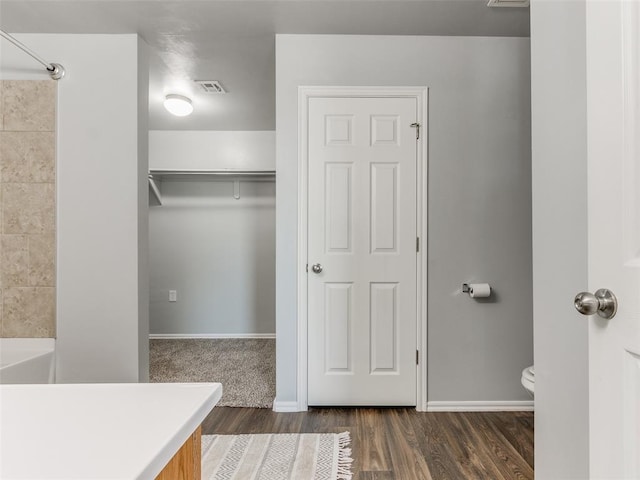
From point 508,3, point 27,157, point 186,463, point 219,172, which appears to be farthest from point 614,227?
point 219,172

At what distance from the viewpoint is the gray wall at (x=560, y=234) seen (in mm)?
1155

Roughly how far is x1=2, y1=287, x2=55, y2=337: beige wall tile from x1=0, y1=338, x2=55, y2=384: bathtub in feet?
0.16

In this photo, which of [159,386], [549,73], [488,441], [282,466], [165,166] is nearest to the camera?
[159,386]

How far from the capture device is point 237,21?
7.73 ft

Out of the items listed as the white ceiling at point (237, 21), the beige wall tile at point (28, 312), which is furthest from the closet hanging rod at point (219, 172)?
the beige wall tile at point (28, 312)

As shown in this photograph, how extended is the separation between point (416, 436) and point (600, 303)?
1680mm

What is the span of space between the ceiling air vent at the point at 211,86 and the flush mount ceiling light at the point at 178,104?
195 millimetres

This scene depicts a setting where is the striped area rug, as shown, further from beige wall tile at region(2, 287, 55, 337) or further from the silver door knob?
the silver door knob

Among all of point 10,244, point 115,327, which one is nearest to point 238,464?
point 115,327

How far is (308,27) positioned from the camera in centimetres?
243

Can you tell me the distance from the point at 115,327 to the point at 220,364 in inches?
50.5

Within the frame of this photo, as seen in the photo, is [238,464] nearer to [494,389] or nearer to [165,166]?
[494,389]

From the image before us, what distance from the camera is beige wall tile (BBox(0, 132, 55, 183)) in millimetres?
2436

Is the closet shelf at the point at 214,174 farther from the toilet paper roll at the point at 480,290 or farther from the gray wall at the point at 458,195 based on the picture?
the toilet paper roll at the point at 480,290
